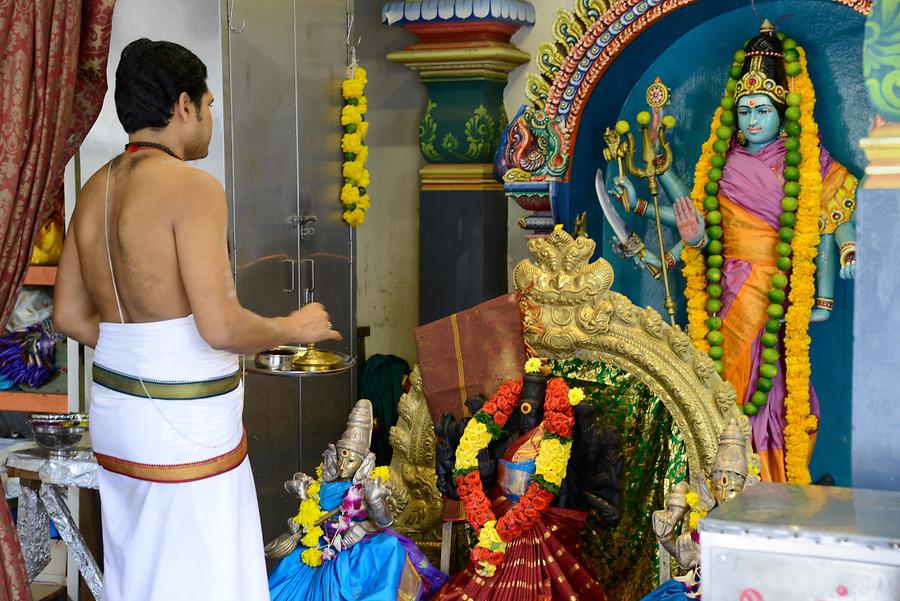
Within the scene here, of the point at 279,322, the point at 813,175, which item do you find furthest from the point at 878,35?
the point at 813,175

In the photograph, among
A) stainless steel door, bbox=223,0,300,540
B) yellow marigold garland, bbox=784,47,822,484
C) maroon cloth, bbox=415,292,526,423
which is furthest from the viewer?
yellow marigold garland, bbox=784,47,822,484

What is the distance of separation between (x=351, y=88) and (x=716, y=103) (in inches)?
67.8

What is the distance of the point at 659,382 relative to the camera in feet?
13.5

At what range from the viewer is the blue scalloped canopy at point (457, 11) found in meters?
5.60

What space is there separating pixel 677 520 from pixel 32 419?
2.08 metres

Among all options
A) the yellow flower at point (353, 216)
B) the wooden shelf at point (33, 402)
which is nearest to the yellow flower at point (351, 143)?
the yellow flower at point (353, 216)

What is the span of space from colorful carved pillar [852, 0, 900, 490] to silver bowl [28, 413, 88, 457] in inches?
101

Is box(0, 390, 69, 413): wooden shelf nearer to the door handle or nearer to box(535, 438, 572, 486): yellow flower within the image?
the door handle

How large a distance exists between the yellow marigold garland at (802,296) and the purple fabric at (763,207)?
0.06 m

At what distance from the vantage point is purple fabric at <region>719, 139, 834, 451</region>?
5.11m

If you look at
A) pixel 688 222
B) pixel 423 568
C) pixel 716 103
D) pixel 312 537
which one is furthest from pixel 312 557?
pixel 716 103

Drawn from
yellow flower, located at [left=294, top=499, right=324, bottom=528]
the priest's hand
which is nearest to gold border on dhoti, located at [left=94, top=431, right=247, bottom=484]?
yellow flower, located at [left=294, top=499, right=324, bottom=528]

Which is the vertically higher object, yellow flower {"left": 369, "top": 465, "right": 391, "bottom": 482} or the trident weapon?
the trident weapon

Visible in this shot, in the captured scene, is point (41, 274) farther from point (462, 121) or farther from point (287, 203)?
point (462, 121)
